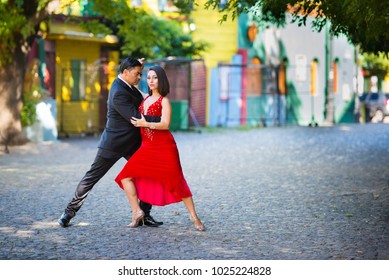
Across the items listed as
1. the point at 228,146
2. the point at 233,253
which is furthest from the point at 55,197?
the point at 228,146

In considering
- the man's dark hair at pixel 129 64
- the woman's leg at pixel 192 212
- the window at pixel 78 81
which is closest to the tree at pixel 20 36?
the window at pixel 78 81

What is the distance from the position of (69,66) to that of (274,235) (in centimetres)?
2136

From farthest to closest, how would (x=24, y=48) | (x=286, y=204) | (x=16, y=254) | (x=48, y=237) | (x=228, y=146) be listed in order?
(x=228, y=146) < (x=24, y=48) < (x=286, y=204) < (x=48, y=237) < (x=16, y=254)

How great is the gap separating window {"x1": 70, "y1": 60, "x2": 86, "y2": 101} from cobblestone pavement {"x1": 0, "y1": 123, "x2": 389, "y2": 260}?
27.5 ft

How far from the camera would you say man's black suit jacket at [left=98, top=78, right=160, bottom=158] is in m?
9.65

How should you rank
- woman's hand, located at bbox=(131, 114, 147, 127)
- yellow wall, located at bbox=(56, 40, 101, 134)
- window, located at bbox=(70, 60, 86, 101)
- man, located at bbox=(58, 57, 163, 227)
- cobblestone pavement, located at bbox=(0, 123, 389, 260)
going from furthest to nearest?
window, located at bbox=(70, 60, 86, 101)
yellow wall, located at bbox=(56, 40, 101, 134)
man, located at bbox=(58, 57, 163, 227)
woman's hand, located at bbox=(131, 114, 147, 127)
cobblestone pavement, located at bbox=(0, 123, 389, 260)

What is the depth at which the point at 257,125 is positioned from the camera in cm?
3647

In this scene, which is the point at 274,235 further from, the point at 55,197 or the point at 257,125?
the point at 257,125

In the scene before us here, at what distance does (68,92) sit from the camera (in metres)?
30.0

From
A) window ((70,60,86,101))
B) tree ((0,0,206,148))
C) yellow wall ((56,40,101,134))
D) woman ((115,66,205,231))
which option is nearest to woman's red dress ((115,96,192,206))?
woman ((115,66,205,231))

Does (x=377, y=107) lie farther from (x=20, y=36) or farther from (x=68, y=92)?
(x=20, y=36)

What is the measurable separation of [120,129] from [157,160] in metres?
0.54

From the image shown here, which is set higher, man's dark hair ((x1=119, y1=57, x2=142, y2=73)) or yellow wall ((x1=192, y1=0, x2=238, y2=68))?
yellow wall ((x1=192, y1=0, x2=238, y2=68))

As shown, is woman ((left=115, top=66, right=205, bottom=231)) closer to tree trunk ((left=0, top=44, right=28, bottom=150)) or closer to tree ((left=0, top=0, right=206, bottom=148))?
tree ((left=0, top=0, right=206, bottom=148))
